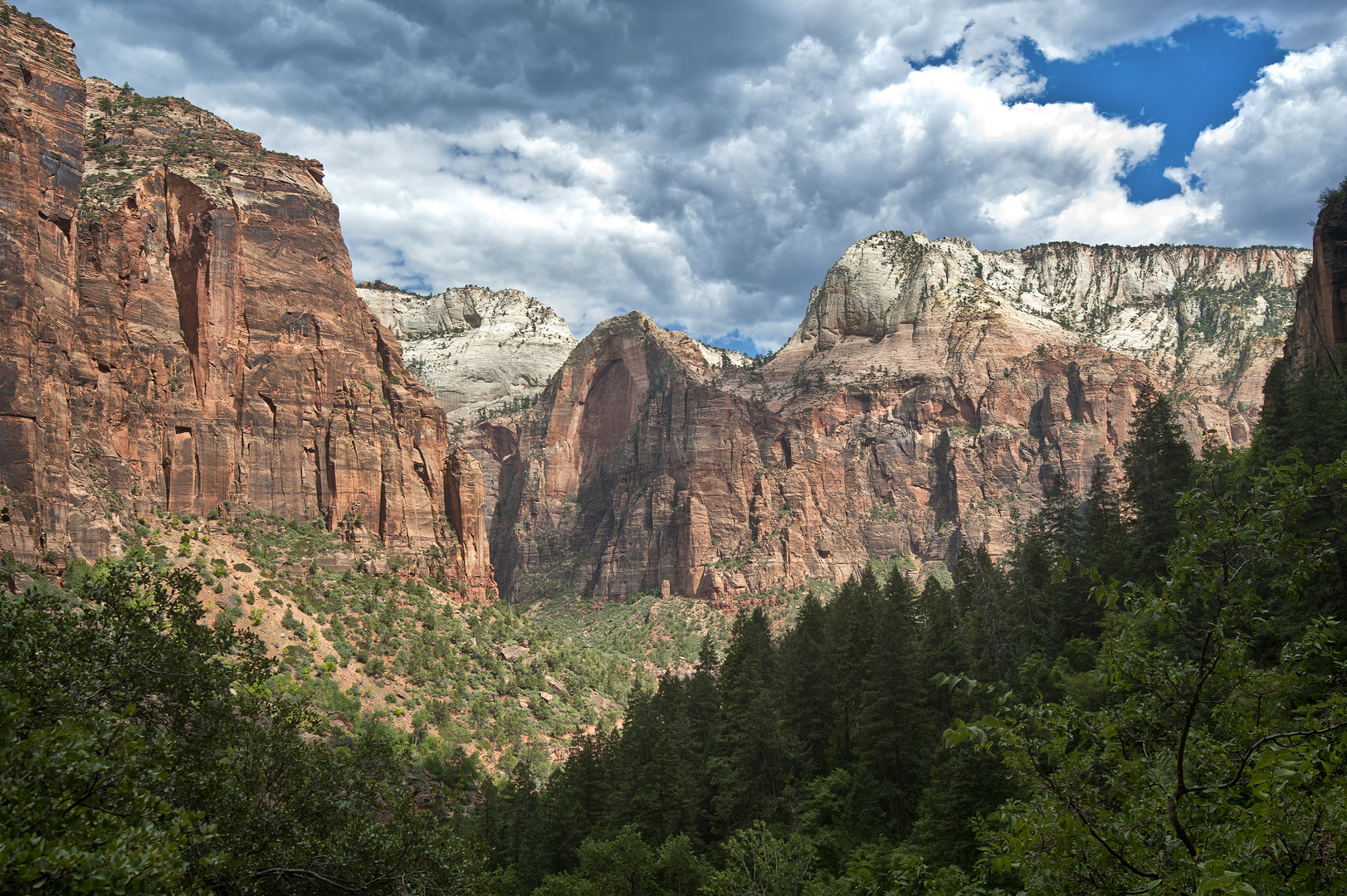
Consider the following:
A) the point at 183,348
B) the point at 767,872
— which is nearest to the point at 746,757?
the point at 767,872

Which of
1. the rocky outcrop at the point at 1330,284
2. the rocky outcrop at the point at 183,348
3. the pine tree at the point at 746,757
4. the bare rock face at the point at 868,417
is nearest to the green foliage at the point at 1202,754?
the pine tree at the point at 746,757

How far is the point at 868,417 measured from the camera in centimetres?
16075

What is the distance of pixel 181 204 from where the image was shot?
66750 millimetres

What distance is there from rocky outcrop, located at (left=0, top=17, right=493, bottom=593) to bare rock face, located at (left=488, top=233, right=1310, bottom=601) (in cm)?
7254

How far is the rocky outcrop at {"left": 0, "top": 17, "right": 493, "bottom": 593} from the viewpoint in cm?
4431

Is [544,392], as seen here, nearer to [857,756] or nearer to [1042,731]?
[857,756]

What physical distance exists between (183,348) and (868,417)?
12707 cm

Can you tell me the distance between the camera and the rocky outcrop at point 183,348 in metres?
44.3

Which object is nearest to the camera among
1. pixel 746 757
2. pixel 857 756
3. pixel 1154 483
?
pixel 857 756

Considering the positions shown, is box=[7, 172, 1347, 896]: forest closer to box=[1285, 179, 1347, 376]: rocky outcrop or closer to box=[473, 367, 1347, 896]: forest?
box=[473, 367, 1347, 896]: forest

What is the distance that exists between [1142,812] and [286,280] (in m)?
78.1

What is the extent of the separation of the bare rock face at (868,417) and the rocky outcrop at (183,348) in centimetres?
7254

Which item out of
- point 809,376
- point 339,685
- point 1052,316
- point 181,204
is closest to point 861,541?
point 809,376

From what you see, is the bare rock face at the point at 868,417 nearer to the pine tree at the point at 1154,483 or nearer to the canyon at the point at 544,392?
the canyon at the point at 544,392
